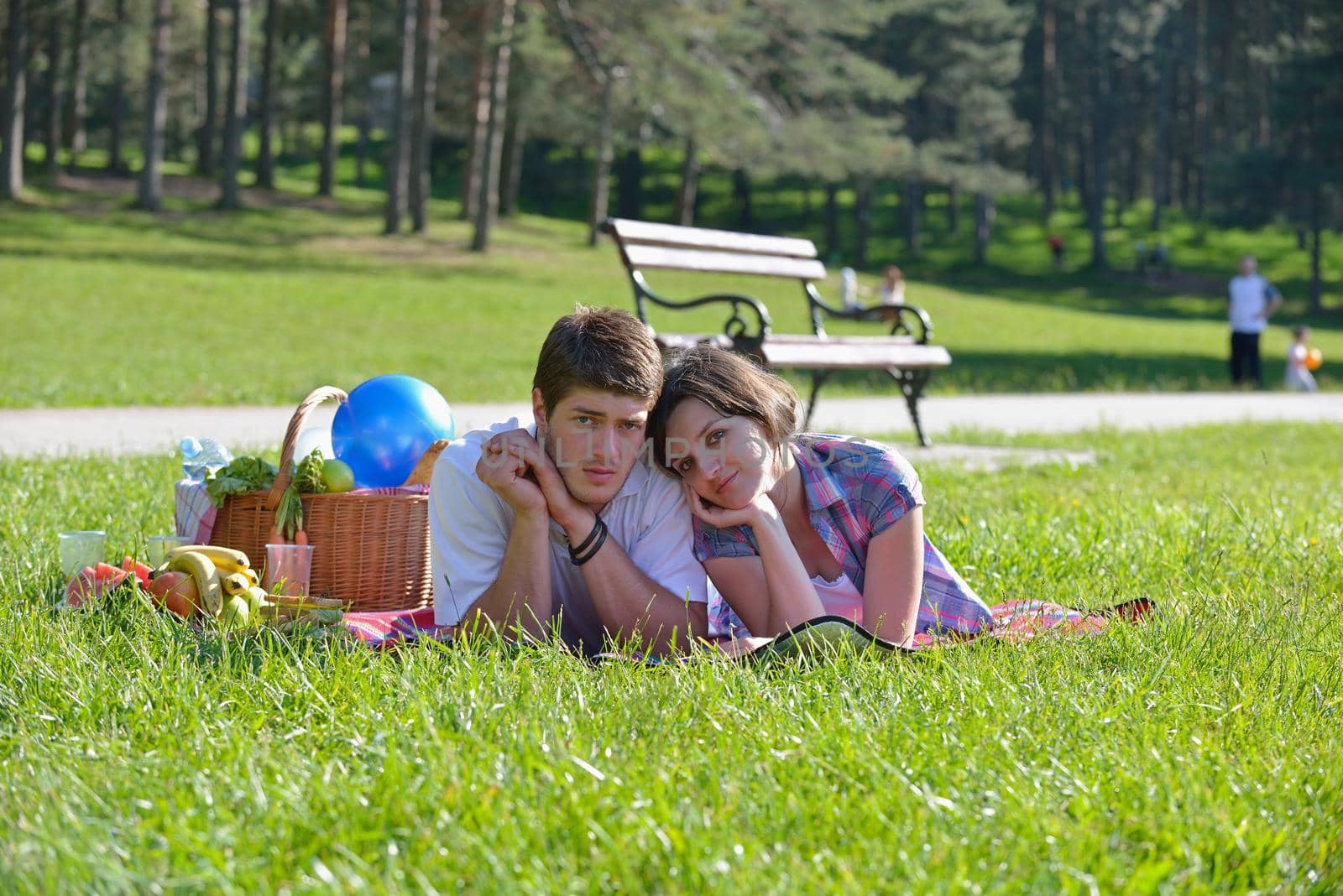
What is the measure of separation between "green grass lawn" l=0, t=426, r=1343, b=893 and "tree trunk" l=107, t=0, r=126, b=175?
41089 millimetres

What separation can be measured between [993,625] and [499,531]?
52.2 inches

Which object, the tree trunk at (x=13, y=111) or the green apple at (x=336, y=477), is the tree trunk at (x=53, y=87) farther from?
the green apple at (x=336, y=477)

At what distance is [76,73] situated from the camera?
38.2 meters

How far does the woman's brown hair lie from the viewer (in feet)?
10.9

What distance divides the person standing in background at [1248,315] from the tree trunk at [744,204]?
3822cm

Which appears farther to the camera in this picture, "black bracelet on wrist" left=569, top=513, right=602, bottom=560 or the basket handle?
the basket handle

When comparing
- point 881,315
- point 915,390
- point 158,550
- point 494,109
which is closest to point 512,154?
point 494,109

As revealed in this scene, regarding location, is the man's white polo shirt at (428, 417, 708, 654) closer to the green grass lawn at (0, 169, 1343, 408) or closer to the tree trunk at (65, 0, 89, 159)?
the green grass lawn at (0, 169, 1343, 408)

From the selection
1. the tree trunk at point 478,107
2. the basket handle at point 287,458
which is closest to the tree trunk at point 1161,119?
the tree trunk at point 478,107

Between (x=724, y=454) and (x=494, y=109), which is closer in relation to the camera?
(x=724, y=454)

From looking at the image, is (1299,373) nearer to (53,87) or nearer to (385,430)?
(385,430)

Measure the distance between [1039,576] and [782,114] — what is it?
27860mm

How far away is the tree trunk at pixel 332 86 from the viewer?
36188 millimetres

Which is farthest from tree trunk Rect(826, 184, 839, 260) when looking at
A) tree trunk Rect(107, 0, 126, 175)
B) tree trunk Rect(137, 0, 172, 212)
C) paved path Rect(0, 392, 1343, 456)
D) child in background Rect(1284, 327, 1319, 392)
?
paved path Rect(0, 392, 1343, 456)
